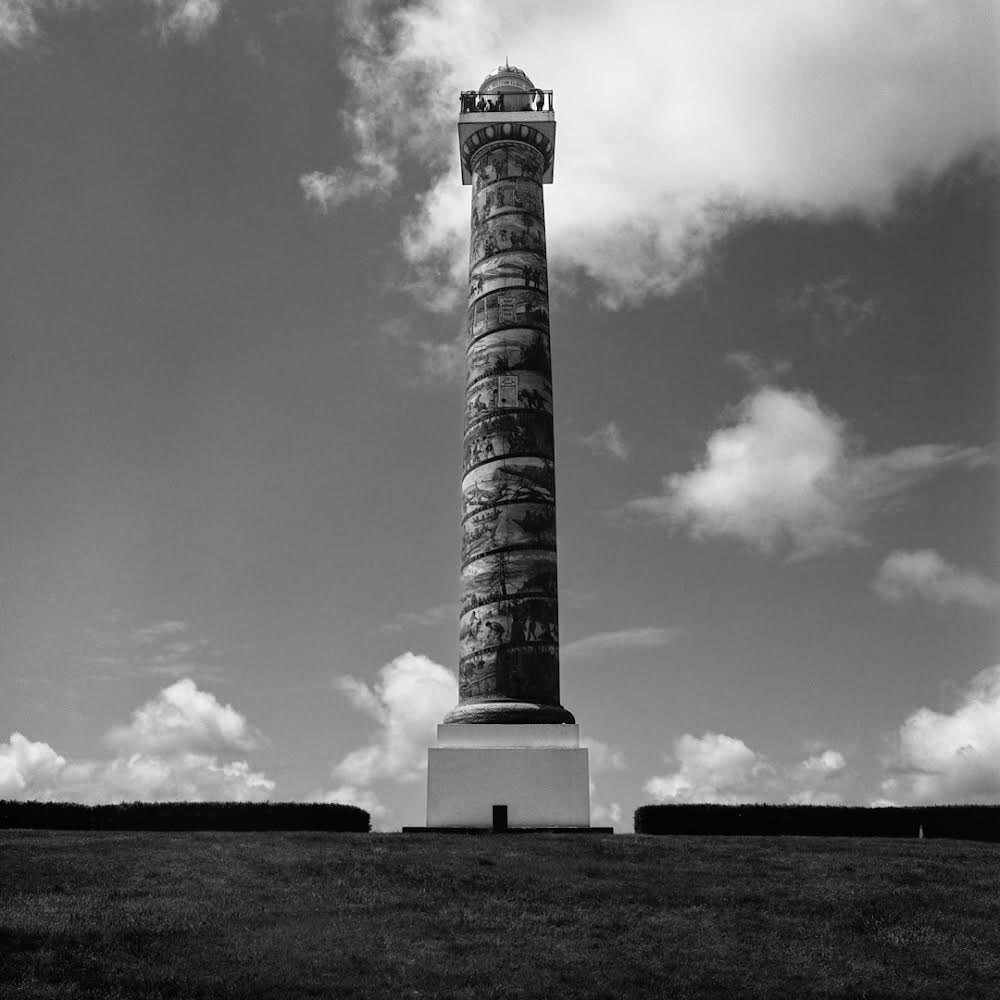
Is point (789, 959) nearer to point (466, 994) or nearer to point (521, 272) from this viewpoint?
point (466, 994)

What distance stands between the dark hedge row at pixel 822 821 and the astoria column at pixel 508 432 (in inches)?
94.6

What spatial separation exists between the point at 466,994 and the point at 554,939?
155 centimetres

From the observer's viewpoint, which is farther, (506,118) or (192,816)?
(506,118)

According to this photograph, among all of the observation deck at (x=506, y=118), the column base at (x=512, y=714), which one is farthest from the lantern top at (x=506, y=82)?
the column base at (x=512, y=714)

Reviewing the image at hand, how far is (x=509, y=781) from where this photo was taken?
17.1 m

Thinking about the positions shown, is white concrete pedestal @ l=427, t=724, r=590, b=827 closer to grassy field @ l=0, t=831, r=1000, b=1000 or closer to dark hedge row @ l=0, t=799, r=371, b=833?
dark hedge row @ l=0, t=799, r=371, b=833

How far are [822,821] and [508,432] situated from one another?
8.23 m

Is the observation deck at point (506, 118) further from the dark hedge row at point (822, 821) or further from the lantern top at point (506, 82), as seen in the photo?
the dark hedge row at point (822, 821)

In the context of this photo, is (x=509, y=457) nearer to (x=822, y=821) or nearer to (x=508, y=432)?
(x=508, y=432)

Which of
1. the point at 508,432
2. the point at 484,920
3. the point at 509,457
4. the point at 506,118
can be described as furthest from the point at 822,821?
the point at 506,118

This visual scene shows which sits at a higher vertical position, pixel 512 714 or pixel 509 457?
pixel 509 457

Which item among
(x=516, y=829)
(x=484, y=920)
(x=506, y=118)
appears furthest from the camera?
(x=506, y=118)

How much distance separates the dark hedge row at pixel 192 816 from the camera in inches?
693


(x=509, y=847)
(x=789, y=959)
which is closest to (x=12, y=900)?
(x=509, y=847)
